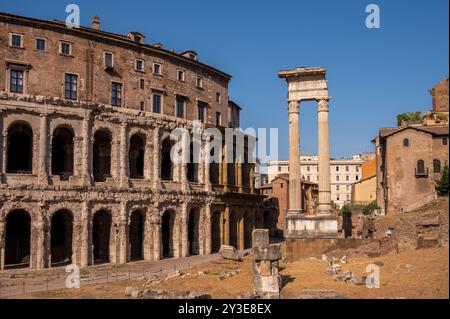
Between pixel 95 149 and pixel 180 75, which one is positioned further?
pixel 180 75

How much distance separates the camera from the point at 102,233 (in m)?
40.8

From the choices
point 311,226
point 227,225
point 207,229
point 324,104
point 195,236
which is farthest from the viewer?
point 227,225

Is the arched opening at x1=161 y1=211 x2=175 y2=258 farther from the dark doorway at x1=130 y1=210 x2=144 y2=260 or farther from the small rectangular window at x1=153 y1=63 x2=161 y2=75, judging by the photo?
the small rectangular window at x1=153 y1=63 x2=161 y2=75

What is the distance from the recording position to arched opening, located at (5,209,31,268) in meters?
37.6

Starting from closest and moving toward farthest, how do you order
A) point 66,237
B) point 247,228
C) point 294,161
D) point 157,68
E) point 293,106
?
1. point 294,161
2. point 293,106
3. point 66,237
4. point 157,68
5. point 247,228

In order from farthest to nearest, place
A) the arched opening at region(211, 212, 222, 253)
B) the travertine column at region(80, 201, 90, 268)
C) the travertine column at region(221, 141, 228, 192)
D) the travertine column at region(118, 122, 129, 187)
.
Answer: the travertine column at region(221, 141, 228, 192) → the arched opening at region(211, 212, 222, 253) → the travertine column at region(118, 122, 129, 187) → the travertine column at region(80, 201, 90, 268)

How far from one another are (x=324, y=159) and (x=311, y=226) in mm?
4390

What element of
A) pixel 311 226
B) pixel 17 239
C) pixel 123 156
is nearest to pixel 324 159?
pixel 311 226

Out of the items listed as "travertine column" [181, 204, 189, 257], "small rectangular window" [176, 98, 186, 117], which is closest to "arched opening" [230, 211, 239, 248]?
"travertine column" [181, 204, 189, 257]

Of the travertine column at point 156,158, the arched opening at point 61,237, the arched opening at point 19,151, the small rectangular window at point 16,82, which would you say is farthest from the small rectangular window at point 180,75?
the arched opening at point 61,237

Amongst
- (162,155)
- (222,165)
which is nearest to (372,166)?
(222,165)

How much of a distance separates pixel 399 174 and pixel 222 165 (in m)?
19.6

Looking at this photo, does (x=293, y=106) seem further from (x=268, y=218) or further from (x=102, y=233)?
(x=268, y=218)

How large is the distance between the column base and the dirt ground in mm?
2039
